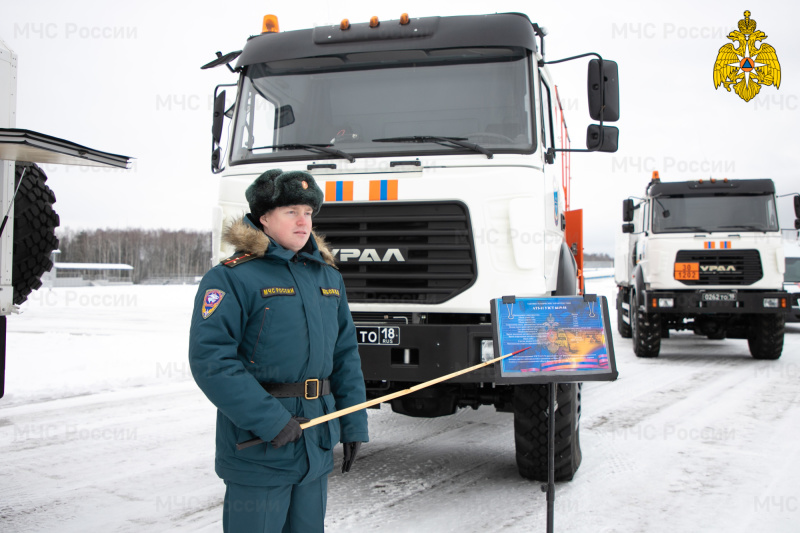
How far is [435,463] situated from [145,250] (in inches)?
3496

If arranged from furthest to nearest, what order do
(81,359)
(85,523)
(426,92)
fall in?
(81,359) → (426,92) → (85,523)

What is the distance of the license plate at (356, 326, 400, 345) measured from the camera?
407 centimetres

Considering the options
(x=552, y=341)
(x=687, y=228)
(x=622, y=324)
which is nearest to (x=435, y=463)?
(x=552, y=341)

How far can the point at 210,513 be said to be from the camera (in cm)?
385

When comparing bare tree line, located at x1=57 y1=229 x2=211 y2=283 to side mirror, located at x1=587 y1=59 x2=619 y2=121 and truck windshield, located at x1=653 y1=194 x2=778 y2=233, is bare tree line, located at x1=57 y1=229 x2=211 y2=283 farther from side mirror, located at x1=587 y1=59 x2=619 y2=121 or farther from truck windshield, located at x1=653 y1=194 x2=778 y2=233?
side mirror, located at x1=587 y1=59 x2=619 y2=121

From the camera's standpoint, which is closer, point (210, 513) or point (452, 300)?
point (210, 513)

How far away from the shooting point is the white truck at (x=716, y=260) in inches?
426

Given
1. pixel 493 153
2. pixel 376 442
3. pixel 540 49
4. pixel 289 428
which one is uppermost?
pixel 540 49

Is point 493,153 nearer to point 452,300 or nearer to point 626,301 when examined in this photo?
point 452,300

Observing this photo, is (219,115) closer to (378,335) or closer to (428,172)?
(428,172)

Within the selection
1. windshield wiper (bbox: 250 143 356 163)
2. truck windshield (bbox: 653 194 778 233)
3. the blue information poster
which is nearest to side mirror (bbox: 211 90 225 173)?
windshield wiper (bbox: 250 143 356 163)

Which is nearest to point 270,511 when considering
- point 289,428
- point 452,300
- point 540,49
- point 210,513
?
point 289,428

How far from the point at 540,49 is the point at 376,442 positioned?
334 cm

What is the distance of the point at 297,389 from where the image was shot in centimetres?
235
